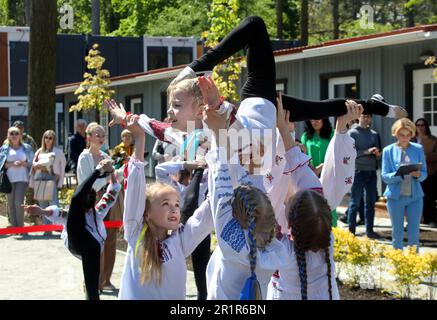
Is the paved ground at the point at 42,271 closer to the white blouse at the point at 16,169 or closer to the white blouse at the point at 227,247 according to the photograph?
the white blouse at the point at 16,169

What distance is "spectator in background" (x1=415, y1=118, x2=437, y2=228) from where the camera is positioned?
13.4 meters

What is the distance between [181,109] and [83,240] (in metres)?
2.62

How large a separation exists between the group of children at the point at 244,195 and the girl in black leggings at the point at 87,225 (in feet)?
5.80

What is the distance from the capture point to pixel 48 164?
13500 mm

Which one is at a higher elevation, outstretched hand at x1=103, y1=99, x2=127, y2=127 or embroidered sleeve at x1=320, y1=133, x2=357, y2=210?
outstretched hand at x1=103, y1=99, x2=127, y2=127

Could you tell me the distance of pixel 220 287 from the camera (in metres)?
3.96

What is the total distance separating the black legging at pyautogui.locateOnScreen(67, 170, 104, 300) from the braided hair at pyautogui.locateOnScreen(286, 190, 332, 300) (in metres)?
2.41

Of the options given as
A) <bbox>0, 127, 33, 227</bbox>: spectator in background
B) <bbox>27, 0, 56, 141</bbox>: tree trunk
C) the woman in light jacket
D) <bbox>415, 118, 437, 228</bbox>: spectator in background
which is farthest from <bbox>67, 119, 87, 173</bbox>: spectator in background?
the woman in light jacket

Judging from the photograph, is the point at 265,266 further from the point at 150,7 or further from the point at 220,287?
the point at 150,7

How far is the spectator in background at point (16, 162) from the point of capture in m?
13.6

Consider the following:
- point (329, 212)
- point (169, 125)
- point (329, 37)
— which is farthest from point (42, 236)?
point (329, 37)

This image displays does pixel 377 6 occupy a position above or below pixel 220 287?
above

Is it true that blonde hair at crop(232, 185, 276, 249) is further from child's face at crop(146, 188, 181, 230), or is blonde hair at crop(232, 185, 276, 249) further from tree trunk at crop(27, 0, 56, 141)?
tree trunk at crop(27, 0, 56, 141)

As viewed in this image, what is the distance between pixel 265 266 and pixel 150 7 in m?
47.5
